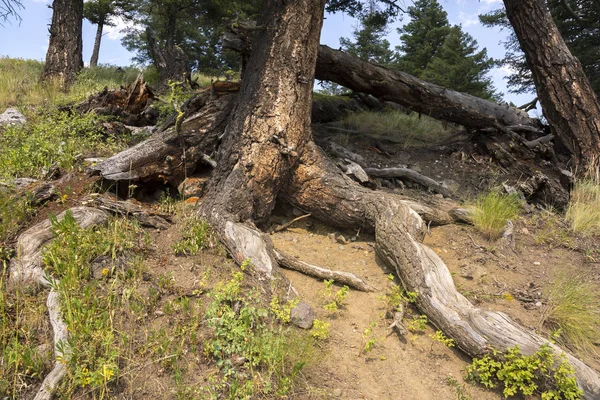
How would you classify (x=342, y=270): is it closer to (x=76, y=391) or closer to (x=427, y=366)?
(x=427, y=366)

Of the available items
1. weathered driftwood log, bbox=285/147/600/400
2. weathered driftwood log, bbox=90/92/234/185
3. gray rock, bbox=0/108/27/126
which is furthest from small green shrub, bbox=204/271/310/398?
gray rock, bbox=0/108/27/126

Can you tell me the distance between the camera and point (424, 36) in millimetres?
24594

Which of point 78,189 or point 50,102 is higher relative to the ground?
point 50,102

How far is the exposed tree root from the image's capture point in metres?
3.83

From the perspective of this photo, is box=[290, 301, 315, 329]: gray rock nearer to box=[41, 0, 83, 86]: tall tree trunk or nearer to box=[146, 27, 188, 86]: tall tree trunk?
box=[41, 0, 83, 86]: tall tree trunk

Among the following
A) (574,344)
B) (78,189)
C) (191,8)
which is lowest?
(574,344)

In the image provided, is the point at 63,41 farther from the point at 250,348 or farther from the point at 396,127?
the point at 250,348

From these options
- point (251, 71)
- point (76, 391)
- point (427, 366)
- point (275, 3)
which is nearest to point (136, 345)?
point (76, 391)

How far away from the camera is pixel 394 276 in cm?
412

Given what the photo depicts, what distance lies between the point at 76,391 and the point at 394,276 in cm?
296

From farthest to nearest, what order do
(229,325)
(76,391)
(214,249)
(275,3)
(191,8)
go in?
(191,8)
(275,3)
(214,249)
(229,325)
(76,391)

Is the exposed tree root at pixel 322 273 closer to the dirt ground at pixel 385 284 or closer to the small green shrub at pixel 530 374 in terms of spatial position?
the dirt ground at pixel 385 284

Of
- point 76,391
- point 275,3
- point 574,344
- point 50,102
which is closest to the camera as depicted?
point 76,391

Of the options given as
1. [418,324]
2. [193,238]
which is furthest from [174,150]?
[418,324]
